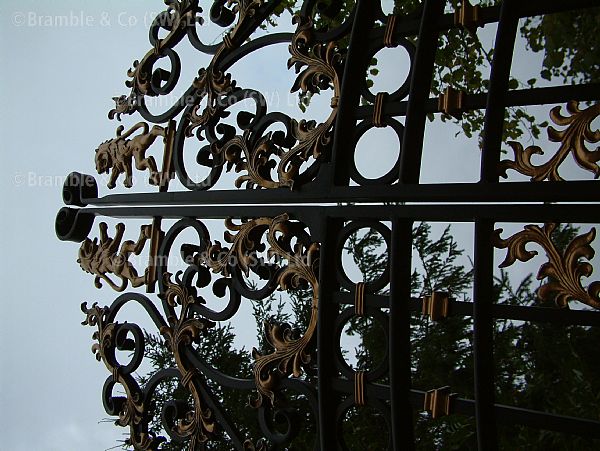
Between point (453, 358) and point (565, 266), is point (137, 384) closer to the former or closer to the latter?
point (453, 358)

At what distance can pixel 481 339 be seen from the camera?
3.01 ft

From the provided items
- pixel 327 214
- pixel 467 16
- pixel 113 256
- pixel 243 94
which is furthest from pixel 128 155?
pixel 467 16

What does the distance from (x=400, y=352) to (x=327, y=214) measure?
0.26 metres

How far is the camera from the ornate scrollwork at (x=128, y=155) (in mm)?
1491

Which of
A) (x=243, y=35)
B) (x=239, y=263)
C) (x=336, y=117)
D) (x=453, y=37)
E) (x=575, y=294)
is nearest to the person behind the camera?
(x=575, y=294)

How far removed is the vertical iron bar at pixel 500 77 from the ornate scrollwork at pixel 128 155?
762 mm

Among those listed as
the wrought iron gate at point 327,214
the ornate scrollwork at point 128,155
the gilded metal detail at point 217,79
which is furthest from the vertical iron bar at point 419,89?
the ornate scrollwork at point 128,155

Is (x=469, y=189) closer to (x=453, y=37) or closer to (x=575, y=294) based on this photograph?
(x=575, y=294)

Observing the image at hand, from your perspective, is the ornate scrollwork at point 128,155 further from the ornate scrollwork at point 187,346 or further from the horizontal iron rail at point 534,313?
the horizontal iron rail at point 534,313

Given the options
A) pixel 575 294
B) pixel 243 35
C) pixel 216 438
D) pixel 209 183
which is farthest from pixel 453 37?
pixel 216 438

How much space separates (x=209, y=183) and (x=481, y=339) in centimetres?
63

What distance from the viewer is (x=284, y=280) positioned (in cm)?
118

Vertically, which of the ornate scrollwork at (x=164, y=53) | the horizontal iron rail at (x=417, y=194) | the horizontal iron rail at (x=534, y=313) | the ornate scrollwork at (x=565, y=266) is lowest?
the horizontal iron rail at (x=534, y=313)

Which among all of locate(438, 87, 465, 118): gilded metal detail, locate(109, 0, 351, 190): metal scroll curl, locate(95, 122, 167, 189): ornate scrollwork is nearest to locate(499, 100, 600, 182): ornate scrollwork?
locate(438, 87, 465, 118): gilded metal detail
